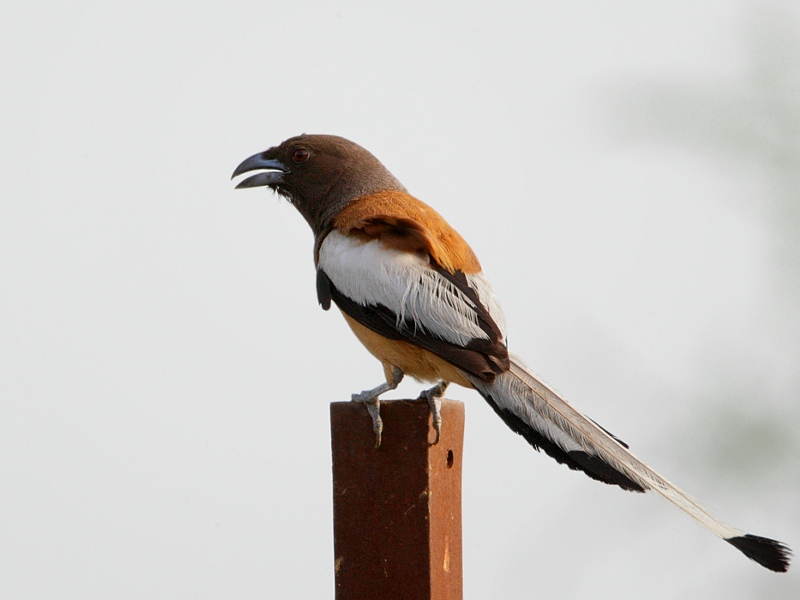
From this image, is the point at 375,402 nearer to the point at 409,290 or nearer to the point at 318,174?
the point at 409,290

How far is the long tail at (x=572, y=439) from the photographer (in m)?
3.61

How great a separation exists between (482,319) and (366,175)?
5.54 feet

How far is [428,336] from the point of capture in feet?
13.0

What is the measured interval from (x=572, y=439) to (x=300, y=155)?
8.44ft

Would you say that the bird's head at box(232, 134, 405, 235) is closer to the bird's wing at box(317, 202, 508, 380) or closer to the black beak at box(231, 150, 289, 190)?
the black beak at box(231, 150, 289, 190)

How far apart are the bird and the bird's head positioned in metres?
0.31

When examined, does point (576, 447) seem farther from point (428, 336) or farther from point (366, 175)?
point (366, 175)

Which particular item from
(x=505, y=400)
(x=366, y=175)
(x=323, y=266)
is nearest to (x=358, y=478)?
(x=505, y=400)

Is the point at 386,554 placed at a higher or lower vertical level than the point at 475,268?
lower

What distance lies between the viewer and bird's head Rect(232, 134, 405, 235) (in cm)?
536

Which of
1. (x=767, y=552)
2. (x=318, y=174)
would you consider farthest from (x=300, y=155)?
(x=767, y=552)

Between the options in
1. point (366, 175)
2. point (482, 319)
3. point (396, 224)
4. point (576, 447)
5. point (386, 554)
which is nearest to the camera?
point (386, 554)

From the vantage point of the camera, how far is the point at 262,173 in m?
5.67

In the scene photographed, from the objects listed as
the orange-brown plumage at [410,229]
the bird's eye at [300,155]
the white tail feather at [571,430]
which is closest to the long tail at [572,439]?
the white tail feather at [571,430]
